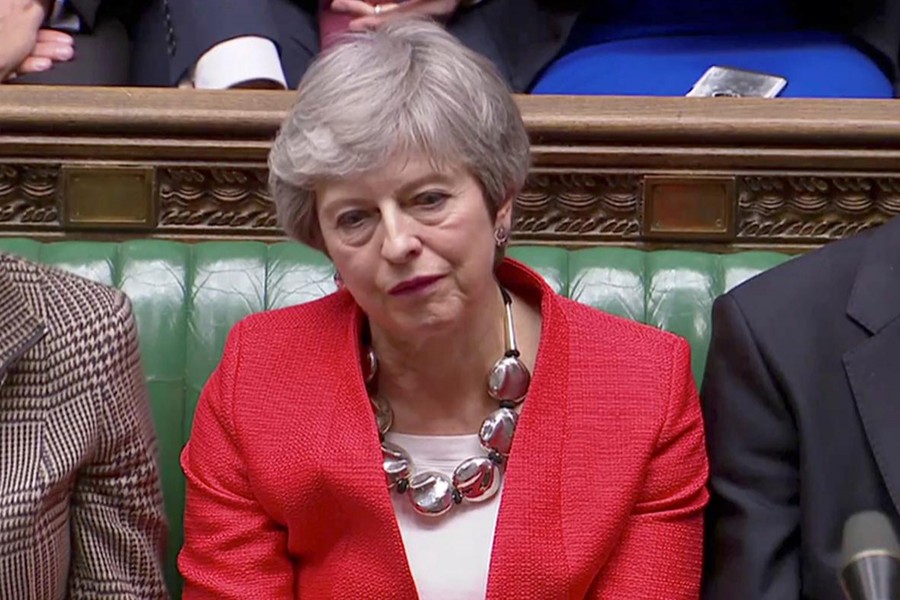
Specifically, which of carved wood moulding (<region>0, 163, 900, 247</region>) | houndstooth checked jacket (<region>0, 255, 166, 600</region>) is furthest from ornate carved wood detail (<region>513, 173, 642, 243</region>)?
houndstooth checked jacket (<region>0, 255, 166, 600</region>)

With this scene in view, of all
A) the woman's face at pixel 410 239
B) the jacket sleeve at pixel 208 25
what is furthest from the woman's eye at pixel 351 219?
the jacket sleeve at pixel 208 25

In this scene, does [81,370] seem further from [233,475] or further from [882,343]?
[882,343]

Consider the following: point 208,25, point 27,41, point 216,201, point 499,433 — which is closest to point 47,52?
point 27,41

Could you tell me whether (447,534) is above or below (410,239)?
below

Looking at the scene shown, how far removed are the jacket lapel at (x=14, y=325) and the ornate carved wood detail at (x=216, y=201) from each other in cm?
44

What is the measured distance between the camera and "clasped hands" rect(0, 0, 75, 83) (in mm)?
1763

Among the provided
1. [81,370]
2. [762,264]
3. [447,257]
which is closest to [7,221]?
[81,370]

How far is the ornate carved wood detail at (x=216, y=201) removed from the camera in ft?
5.37

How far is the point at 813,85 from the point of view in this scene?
1771mm

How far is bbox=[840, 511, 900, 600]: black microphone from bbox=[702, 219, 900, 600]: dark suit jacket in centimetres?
44

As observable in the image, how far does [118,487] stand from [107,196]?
479 millimetres

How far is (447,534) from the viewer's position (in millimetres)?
A: 1255

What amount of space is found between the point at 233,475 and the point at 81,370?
0.51 ft

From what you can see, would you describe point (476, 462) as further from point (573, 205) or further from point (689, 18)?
point (689, 18)
